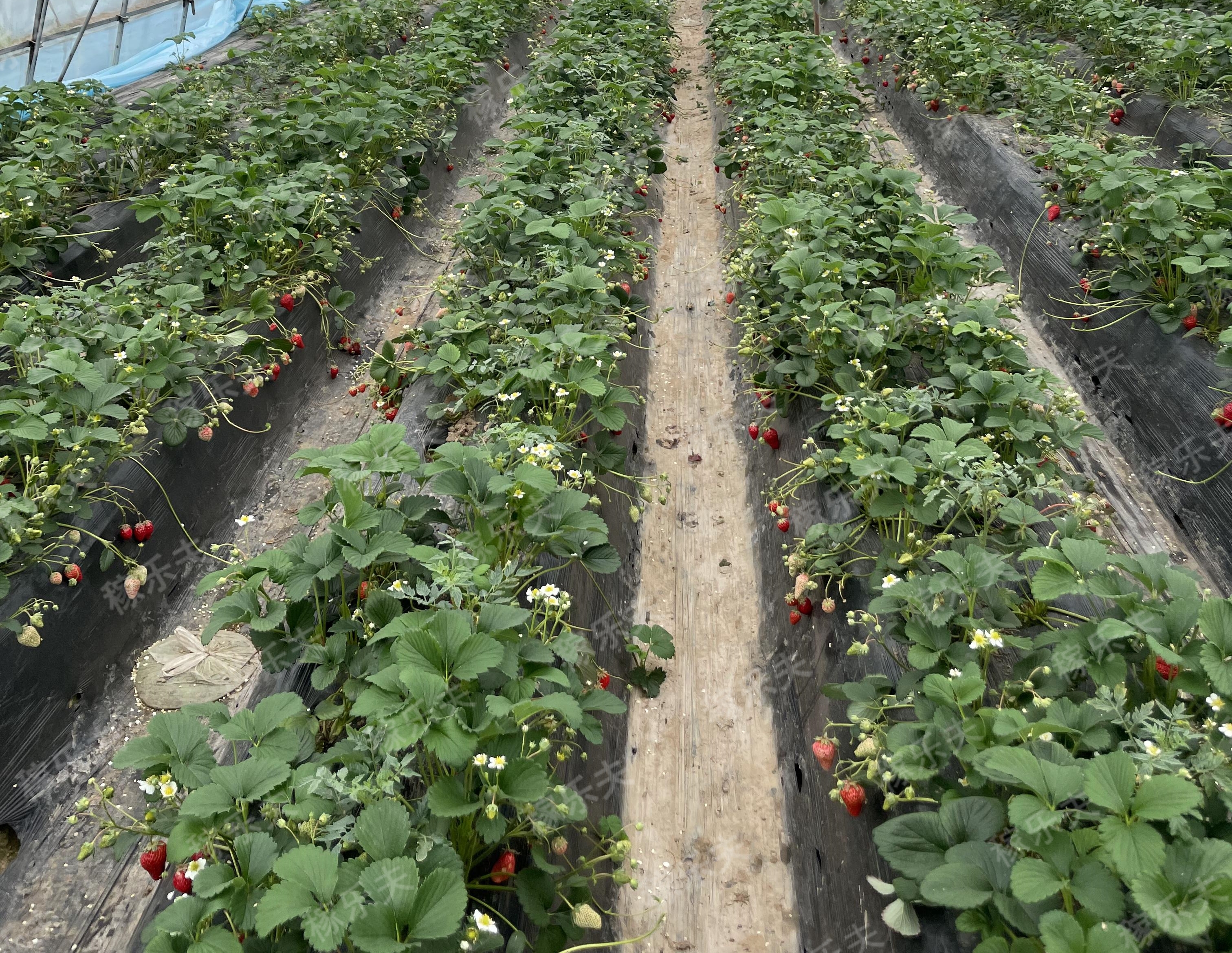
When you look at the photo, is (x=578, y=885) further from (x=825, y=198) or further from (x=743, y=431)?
(x=825, y=198)

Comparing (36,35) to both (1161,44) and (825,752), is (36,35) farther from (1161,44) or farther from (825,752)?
(1161,44)

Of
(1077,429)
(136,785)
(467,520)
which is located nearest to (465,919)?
(467,520)

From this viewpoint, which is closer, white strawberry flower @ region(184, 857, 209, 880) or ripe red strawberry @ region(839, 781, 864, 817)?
white strawberry flower @ region(184, 857, 209, 880)

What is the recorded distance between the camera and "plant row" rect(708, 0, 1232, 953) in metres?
1.53

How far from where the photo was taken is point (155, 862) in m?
1.94

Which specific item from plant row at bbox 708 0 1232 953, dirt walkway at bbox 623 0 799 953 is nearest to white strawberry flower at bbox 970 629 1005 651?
plant row at bbox 708 0 1232 953

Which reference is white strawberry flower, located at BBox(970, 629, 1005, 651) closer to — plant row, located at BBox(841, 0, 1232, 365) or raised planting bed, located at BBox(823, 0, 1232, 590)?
raised planting bed, located at BBox(823, 0, 1232, 590)

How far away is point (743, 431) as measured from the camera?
4270 mm

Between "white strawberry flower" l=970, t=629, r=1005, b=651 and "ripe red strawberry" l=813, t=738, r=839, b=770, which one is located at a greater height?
"white strawberry flower" l=970, t=629, r=1005, b=651

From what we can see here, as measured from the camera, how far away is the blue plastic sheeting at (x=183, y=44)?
27.1ft

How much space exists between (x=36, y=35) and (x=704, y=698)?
8.59 metres

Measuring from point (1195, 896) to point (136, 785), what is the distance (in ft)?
9.96

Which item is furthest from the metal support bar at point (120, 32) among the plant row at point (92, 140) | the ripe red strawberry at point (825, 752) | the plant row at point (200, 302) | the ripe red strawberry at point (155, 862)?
the ripe red strawberry at point (825, 752)

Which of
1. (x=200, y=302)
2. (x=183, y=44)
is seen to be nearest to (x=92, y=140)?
(x=200, y=302)
